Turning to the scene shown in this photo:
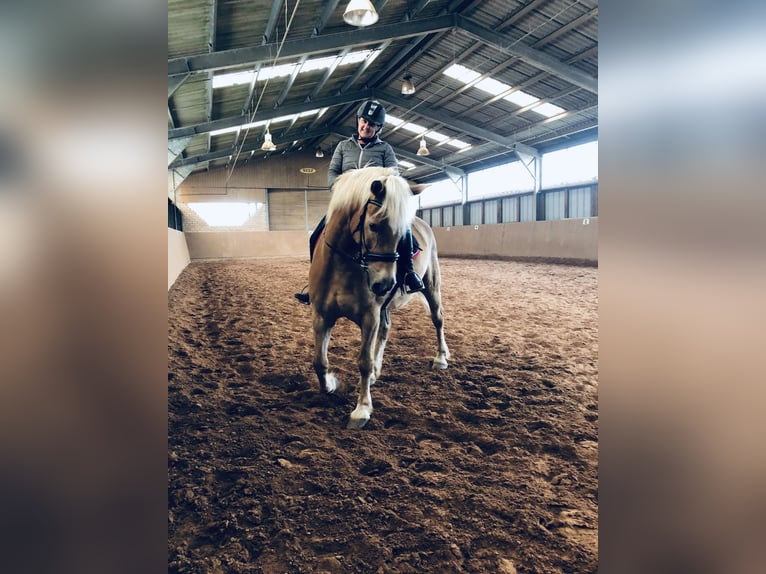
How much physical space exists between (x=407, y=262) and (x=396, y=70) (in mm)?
11942

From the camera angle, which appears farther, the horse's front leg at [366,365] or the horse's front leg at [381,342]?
the horse's front leg at [381,342]

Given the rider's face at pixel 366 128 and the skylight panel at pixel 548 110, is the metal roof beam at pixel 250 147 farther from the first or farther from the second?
the rider's face at pixel 366 128

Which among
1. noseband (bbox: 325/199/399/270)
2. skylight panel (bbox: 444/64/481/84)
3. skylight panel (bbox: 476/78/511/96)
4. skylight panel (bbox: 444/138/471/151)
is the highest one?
skylight panel (bbox: 444/64/481/84)

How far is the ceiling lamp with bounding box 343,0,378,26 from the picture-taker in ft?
19.0

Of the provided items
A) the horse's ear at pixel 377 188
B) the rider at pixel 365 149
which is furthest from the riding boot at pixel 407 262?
the horse's ear at pixel 377 188

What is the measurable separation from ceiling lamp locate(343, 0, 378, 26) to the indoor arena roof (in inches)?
39.4

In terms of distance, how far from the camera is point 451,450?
2.10 metres

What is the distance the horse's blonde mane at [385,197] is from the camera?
224 centimetres

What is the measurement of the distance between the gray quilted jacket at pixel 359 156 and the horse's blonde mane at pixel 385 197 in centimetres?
63

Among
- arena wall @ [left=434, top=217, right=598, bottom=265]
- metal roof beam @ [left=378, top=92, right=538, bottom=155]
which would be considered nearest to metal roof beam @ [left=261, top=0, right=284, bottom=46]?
metal roof beam @ [left=378, top=92, right=538, bottom=155]

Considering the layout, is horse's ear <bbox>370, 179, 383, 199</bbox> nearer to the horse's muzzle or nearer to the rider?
the horse's muzzle
